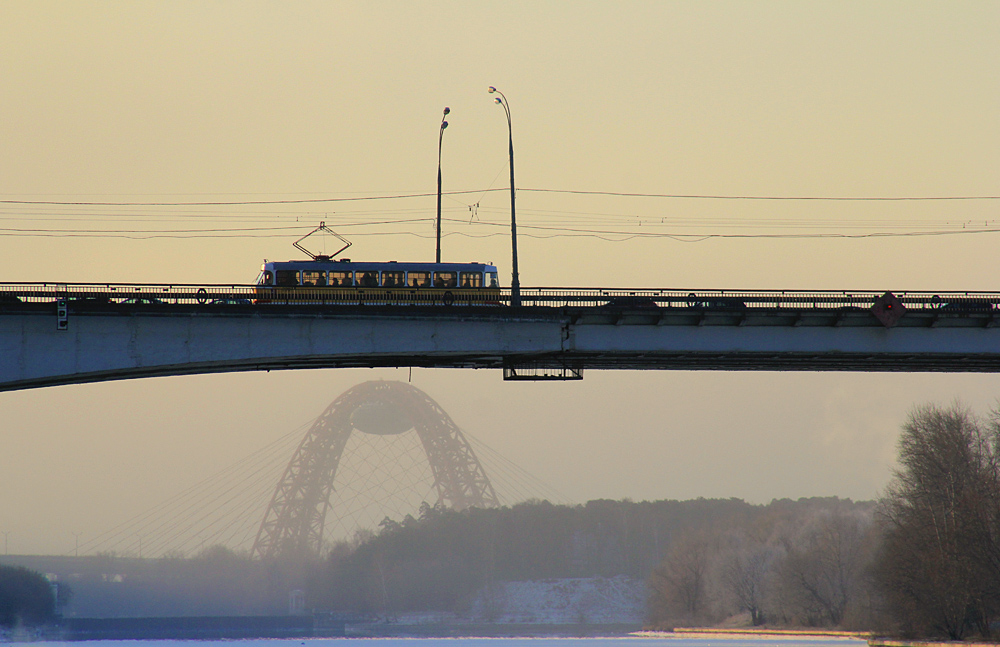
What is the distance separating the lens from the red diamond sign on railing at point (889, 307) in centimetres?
5978

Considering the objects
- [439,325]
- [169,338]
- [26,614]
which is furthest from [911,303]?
[26,614]

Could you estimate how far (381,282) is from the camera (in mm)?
62594

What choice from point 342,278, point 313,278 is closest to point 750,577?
point 342,278

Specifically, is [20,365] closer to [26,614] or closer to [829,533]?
[829,533]

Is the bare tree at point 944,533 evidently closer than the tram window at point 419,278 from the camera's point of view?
No

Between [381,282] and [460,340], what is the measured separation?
7.39m

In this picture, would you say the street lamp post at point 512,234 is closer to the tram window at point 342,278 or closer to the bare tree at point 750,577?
the tram window at point 342,278

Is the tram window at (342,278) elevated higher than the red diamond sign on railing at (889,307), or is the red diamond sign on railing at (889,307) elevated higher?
the tram window at (342,278)

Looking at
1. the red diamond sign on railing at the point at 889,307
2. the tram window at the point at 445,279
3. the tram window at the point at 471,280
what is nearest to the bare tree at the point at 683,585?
the red diamond sign on railing at the point at 889,307

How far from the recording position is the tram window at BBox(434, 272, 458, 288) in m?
62.1

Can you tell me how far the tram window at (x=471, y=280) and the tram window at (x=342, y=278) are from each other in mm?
6455

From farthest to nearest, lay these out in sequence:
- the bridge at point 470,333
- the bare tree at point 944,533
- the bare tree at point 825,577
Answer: the bare tree at point 825,577, the bare tree at point 944,533, the bridge at point 470,333

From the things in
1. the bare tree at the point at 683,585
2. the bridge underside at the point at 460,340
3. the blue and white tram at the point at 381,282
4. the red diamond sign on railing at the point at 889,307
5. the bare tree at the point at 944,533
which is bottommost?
the bare tree at the point at 683,585

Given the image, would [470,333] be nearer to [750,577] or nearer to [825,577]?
[825,577]
